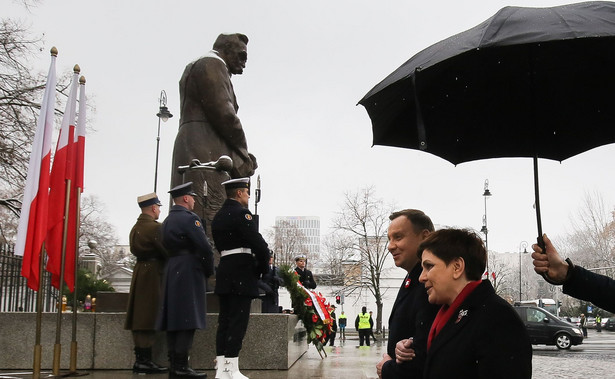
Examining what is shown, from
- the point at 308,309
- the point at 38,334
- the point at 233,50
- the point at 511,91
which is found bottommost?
the point at 38,334

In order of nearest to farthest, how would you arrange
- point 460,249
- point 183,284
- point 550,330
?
point 460,249, point 183,284, point 550,330

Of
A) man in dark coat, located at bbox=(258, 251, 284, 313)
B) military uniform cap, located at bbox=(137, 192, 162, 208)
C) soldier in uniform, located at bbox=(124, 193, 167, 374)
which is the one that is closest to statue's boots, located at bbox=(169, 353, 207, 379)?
soldier in uniform, located at bbox=(124, 193, 167, 374)

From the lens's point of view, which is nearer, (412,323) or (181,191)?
(412,323)

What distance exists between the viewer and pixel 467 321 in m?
2.80

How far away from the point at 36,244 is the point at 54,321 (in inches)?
59.9

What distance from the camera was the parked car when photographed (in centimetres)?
2561

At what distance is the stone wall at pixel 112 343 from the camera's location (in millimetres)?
8047

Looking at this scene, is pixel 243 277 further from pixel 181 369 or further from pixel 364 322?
pixel 364 322

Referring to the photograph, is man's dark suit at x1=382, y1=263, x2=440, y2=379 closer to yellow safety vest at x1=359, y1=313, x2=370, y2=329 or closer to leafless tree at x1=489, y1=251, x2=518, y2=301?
yellow safety vest at x1=359, y1=313, x2=370, y2=329

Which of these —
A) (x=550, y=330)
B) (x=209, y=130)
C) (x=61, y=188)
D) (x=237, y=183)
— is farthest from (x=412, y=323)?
(x=550, y=330)

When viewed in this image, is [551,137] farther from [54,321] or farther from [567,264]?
[54,321]

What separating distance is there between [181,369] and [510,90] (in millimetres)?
4285

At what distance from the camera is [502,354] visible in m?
2.64

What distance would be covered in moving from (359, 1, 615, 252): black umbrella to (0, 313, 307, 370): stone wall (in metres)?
4.03
